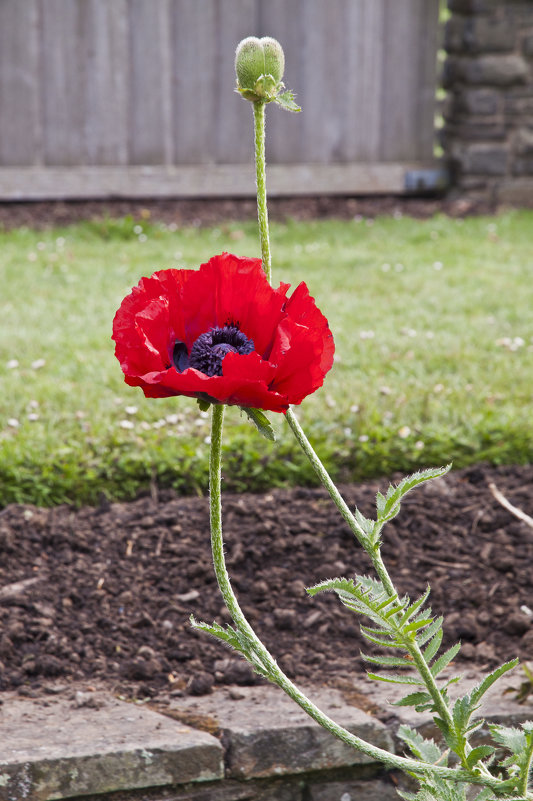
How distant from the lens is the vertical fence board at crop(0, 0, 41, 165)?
6.45 meters

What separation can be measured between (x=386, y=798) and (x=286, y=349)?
104 centimetres

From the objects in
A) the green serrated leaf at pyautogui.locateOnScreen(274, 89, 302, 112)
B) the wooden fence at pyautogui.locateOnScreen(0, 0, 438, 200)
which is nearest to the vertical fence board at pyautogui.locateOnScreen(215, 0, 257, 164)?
the wooden fence at pyautogui.locateOnScreen(0, 0, 438, 200)

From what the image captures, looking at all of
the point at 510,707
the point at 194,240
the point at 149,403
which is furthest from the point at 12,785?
the point at 194,240

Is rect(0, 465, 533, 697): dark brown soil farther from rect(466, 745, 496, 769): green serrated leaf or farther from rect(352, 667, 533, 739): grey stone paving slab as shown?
rect(466, 745, 496, 769): green serrated leaf

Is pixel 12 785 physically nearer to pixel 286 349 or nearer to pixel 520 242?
pixel 286 349

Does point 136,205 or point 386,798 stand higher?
point 136,205

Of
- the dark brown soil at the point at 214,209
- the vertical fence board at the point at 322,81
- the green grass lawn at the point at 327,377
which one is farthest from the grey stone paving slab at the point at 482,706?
the vertical fence board at the point at 322,81

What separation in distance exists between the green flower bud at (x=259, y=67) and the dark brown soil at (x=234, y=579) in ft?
3.94

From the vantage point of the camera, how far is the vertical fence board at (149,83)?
6.61 m

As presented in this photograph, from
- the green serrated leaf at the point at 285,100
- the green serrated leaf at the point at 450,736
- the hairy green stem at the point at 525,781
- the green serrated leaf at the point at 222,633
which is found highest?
the green serrated leaf at the point at 285,100

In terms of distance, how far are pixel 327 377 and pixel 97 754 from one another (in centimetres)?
216

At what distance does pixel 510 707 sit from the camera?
1.84 m

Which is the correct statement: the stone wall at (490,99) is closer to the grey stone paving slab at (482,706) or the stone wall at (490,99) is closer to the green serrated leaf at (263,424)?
the grey stone paving slab at (482,706)

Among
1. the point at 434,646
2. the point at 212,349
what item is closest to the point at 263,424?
the point at 212,349
